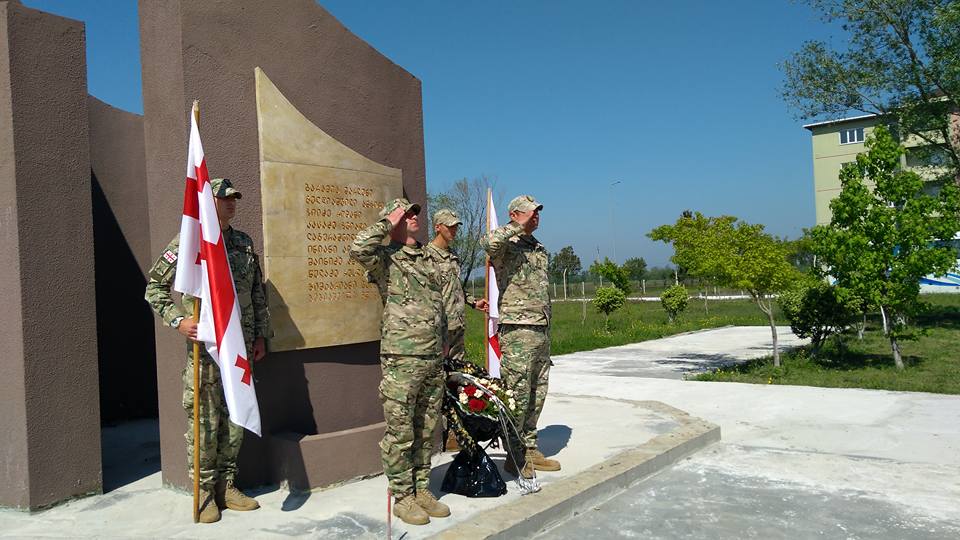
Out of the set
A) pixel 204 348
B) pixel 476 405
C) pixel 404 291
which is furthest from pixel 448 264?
pixel 204 348

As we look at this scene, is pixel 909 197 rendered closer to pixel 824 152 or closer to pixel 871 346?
pixel 871 346

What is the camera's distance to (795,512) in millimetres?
4145

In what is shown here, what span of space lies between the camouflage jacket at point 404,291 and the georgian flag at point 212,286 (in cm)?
71

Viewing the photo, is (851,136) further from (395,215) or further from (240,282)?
(240,282)

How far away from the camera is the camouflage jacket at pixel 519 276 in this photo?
Result: 4562 millimetres

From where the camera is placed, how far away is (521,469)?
179 inches

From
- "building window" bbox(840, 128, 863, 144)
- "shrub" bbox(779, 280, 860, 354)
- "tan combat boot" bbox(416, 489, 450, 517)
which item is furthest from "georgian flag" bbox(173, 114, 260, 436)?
"building window" bbox(840, 128, 863, 144)

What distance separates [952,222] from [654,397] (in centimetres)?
541

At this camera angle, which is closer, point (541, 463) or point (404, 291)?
point (404, 291)

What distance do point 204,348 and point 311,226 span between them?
112cm

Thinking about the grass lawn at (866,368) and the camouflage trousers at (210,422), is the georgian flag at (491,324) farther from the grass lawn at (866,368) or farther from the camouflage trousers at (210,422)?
the grass lawn at (866,368)

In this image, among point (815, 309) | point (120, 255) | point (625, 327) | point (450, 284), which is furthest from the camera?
point (625, 327)

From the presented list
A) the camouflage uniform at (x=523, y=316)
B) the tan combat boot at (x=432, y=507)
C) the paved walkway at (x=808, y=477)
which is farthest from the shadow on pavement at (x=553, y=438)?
the tan combat boot at (x=432, y=507)

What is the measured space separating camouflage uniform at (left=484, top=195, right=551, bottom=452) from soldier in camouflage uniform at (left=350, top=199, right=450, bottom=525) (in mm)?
759
